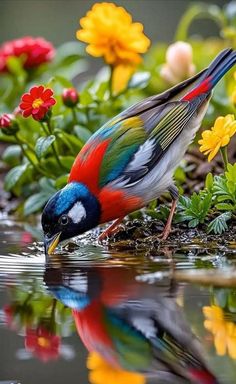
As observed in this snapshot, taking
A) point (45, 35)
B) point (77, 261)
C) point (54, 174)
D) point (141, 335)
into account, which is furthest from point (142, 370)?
point (45, 35)

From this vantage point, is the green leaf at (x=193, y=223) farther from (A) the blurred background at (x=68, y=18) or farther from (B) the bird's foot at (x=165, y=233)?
(A) the blurred background at (x=68, y=18)

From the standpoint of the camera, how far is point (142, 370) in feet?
8.14

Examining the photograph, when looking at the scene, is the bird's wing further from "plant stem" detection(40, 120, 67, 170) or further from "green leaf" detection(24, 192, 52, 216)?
"green leaf" detection(24, 192, 52, 216)

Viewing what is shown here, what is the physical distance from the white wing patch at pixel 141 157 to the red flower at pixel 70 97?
0.96 m

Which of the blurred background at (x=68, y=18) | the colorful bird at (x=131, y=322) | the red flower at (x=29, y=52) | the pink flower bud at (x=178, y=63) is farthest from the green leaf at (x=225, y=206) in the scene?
the blurred background at (x=68, y=18)

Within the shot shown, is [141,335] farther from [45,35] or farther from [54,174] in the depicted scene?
[45,35]

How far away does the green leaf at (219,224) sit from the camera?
419 cm

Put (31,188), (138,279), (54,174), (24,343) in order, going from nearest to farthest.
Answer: (24,343) < (138,279) < (54,174) < (31,188)

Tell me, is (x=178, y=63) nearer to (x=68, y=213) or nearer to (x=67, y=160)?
(x=67, y=160)

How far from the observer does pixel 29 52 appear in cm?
674

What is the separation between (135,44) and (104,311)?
8.99 feet

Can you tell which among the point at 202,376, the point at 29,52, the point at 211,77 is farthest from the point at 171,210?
the point at 29,52

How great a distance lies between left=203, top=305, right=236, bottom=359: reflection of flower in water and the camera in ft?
8.66

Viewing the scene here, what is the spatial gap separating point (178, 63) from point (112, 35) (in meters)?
0.77
